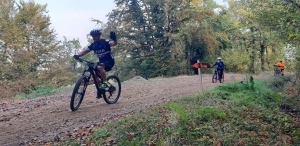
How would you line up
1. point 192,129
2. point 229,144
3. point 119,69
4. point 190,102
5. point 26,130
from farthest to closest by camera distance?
point 119,69, point 190,102, point 26,130, point 192,129, point 229,144

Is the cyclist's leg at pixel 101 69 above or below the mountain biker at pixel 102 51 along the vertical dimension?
below

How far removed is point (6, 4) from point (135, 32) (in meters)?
14.3

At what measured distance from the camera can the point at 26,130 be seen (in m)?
5.57

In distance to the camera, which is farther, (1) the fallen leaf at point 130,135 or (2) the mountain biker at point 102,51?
(2) the mountain biker at point 102,51

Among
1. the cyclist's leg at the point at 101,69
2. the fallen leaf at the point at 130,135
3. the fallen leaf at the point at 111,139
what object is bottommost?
the fallen leaf at the point at 111,139

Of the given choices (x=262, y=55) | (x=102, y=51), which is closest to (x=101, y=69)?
(x=102, y=51)

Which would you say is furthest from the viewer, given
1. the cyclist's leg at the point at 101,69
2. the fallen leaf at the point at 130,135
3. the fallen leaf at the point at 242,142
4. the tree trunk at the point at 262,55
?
→ the tree trunk at the point at 262,55

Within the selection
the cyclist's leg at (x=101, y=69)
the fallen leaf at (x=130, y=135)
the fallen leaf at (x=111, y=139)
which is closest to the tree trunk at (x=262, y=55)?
the cyclist's leg at (x=101, y=69)

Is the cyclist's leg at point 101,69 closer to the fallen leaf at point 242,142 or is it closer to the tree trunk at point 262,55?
the fallen leaf at point 242,142

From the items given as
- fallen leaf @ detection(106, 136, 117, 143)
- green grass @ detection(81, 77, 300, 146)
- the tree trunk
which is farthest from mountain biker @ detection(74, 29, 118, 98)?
the tree trunk

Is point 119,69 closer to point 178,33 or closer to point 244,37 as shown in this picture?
point 178,33

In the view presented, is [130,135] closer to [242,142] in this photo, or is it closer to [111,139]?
[111,139]

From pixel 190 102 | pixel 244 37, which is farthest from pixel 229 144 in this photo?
pixel 244 37

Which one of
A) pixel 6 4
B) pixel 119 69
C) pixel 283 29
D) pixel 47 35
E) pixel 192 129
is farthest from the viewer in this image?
pixel 119 69
